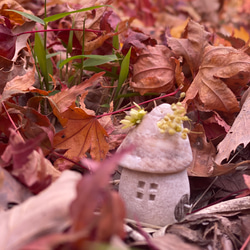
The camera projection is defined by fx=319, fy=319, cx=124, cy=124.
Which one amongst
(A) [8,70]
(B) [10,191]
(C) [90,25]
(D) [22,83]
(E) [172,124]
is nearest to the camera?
(B) [10,191]

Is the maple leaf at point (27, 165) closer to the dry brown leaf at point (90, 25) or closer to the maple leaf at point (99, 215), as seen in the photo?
the maple leaf at point (99, 215)

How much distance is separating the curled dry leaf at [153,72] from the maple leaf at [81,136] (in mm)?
205

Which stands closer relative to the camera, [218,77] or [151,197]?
[151,197]

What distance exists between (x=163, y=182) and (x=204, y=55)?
42 cm

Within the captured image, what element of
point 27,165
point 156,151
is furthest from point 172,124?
point 27,165

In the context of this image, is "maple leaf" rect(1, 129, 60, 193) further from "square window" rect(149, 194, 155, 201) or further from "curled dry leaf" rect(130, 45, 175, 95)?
"curled dry leaf" rect(130, 45, 175, 95)

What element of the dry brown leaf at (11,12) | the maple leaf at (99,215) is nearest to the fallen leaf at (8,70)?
the dry brown leaf at (11,12)

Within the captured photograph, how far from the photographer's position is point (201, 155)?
2.67 feet

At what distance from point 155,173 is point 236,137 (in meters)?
0.26

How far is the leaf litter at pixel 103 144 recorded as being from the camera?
39 centimetres

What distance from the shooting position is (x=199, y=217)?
655mm

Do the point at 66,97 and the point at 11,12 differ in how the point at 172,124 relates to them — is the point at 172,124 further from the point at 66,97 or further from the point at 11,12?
the point at 11,12

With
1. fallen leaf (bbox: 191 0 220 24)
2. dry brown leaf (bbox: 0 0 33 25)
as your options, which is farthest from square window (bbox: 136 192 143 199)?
fallen leaf (bbox: 191 0 220 24)

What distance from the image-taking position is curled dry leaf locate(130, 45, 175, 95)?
89 cm
